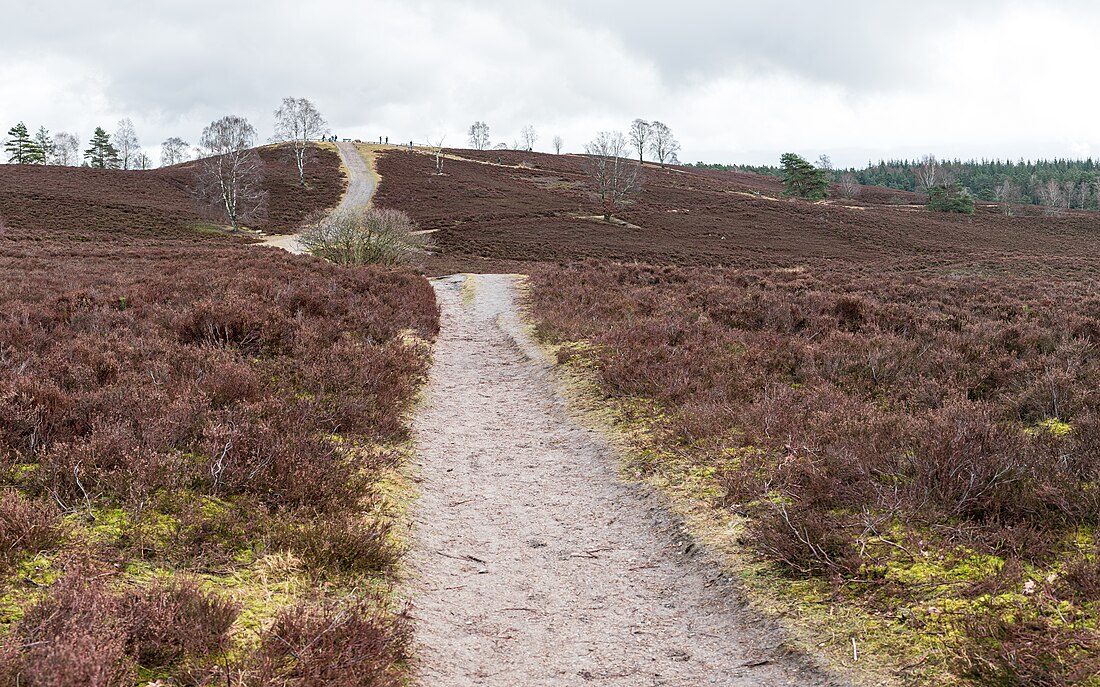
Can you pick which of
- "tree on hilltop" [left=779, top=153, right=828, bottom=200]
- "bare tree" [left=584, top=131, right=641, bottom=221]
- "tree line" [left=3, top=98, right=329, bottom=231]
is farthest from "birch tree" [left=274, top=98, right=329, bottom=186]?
"tree on hilltop" [left=779, top=153, right=828, bottom=200]

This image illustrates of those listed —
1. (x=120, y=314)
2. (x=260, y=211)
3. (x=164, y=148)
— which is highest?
(x=164, y=148)

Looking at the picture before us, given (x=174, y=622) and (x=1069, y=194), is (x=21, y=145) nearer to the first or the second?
(x=174, y=622)

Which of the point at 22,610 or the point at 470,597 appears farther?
the point at 470,597

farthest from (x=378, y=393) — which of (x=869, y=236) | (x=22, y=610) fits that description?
(x=869, y=236)

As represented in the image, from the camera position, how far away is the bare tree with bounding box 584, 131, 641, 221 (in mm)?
70688

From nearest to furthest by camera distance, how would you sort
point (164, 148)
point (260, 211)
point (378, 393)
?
point (378, 393) < point (260, 211) < point (164, 148)

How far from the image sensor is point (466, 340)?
615 inches

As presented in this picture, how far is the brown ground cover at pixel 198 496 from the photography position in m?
3.07

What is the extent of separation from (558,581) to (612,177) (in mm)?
72532

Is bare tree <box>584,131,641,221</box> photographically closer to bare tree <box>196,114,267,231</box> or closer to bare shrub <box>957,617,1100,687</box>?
bare tree <box>196,114,267,231</box>

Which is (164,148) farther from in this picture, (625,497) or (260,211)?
(625,497)

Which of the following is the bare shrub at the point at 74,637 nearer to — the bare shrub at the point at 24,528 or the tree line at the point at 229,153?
the bare shrub at the point at 24,528

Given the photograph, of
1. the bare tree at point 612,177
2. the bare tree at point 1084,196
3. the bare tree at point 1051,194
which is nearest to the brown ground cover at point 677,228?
the bare tree at point 612,177

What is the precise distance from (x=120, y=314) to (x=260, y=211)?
54.9 meters
